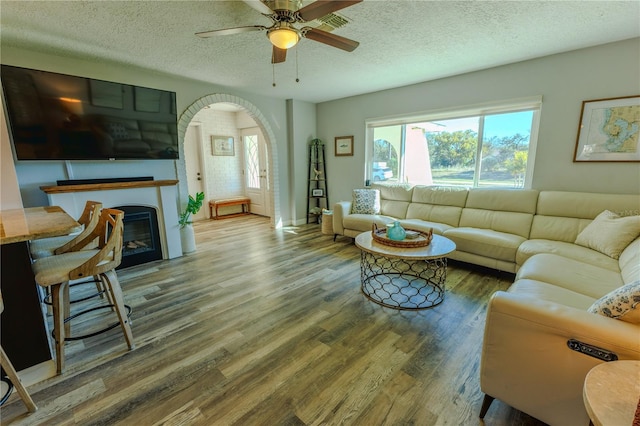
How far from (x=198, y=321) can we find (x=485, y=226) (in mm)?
3307

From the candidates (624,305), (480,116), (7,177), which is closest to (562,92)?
(480,116)

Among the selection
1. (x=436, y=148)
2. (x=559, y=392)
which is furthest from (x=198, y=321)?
(x=436, y=148)

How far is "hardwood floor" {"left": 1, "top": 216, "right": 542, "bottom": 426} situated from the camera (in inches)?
56.0

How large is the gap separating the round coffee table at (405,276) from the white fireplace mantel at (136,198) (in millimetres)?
2557

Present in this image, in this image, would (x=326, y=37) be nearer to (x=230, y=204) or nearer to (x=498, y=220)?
(x=498, y=220)

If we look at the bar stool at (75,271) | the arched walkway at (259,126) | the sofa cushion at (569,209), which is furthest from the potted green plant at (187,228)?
the sofa cushion at (569,209)

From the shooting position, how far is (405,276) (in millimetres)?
2992

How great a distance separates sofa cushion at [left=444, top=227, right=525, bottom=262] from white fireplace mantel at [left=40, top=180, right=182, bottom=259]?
351 cm

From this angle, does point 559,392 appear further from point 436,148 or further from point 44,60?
point 44,60

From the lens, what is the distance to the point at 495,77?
135 inches

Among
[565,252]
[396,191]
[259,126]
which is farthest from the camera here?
[259,126]

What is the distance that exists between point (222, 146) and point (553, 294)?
6.37 metres

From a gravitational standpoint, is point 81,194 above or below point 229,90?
below

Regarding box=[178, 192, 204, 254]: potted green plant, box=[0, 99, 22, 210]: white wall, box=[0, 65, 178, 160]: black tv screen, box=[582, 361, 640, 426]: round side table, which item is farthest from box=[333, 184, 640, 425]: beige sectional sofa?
box=[0, 99, 22, 210]: white wall
